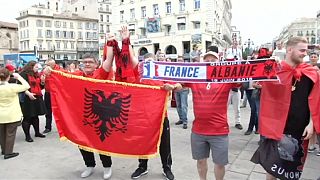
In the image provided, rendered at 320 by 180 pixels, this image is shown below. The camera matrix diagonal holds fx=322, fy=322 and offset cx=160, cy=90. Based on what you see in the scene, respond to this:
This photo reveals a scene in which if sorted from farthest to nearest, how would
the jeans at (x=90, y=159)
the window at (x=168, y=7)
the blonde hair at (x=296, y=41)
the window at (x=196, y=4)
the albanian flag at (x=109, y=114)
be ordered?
the window at (x=168, y=7), the window at (x=196, y=4), the jeans at (x=90, y=159), the albanian flag at (x=109, y=114), the blonde hair at (x=296, y=41)

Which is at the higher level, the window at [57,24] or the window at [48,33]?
the window at [57,24]

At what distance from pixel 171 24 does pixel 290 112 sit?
44875 mm

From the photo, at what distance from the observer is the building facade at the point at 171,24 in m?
44.3

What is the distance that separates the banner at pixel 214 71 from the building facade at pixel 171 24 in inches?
1485

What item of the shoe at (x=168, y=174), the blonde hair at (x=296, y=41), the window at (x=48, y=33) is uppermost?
the window at (x=48, y=33)

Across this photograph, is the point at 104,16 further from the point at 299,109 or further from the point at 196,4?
the point at 299,109

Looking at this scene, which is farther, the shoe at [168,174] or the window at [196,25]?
the window at [196,25]

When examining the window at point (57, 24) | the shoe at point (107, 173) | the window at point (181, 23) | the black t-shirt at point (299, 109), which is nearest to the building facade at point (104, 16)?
the window at point (57, 24)

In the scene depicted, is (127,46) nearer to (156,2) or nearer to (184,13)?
(184,13)

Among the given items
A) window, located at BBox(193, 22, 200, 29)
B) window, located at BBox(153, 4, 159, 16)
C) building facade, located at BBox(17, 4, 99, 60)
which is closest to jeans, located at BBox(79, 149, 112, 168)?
window, located at BBox(193, 22, 200, 29)

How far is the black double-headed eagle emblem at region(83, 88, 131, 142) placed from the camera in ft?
14.4

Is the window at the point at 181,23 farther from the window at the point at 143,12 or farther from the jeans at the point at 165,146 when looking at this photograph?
the jeans at the point at 165,146

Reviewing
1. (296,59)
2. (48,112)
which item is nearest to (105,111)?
(296,59)

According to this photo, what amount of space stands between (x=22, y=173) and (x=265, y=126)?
372 cm
